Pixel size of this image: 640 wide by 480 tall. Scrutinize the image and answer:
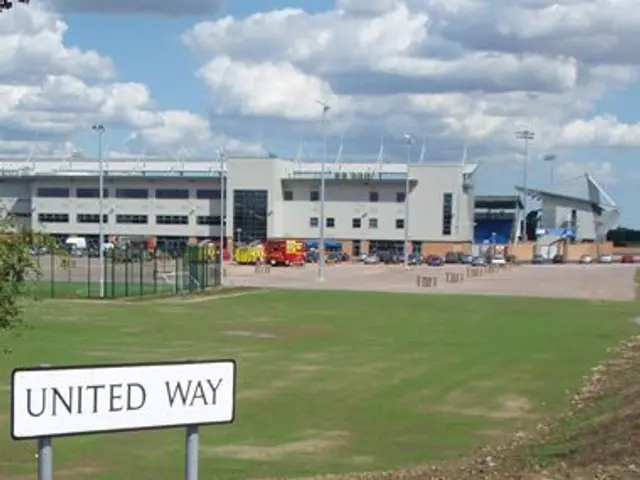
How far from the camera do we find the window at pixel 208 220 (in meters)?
154

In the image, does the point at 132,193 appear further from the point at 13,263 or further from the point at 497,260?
the point at 13,263

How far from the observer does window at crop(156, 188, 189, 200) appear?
155 meters

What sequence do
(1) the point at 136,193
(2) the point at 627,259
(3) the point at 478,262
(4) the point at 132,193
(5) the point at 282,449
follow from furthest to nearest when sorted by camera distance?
(4) the point at 132,193 → (2) the point at 627,259 → (1) the point at 136,193 → (3) the point at 478,262 → (5) the point at 282,449

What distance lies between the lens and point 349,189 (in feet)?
505

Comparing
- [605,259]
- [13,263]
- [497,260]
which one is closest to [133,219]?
[497,260]

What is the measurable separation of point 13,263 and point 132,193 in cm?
15146

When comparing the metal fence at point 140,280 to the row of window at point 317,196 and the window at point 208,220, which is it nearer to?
the window at point 208,220

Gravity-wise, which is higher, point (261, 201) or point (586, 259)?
point (261, 201)

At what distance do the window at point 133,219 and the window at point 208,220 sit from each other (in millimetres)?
8166

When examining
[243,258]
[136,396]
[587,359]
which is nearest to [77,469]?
[136,396]

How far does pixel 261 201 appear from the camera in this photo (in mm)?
150750

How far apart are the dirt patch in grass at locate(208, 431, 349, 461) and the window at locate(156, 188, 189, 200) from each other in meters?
140

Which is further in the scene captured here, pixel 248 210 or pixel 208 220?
pixel 208 220

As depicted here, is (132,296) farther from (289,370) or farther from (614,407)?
(614,407)
